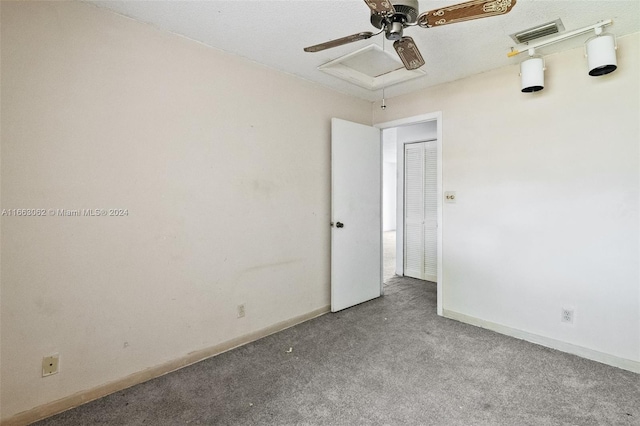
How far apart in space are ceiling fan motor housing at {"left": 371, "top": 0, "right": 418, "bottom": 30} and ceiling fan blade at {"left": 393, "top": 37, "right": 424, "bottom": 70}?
8 cm

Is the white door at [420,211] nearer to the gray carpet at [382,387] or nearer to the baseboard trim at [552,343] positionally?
the baseboard trim at [552,343]

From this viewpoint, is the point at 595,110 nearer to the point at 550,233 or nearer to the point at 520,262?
the point at 550,233

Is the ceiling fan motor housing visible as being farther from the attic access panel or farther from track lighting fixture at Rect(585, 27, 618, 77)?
track lighting fixture at Rect(585, 27, 618, 77)

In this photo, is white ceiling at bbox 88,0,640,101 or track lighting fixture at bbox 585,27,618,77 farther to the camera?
track lighting fixture at bbox 585,27,618,77

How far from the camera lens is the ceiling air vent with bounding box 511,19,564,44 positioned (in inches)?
83.3

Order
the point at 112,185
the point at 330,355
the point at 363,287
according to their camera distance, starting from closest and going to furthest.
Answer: the point at 112,185, the point at 330,355, the point at 363,287

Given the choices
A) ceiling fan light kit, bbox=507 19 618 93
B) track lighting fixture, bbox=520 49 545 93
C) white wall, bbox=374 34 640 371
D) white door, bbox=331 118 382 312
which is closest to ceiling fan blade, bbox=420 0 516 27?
ceiling fan light kit, bbox=507 19 618 93

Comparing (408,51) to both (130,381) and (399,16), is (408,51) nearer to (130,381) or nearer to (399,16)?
(399,16)

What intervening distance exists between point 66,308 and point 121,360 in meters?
Answer: 0.49

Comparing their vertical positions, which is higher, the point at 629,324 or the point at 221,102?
the point at 221,102

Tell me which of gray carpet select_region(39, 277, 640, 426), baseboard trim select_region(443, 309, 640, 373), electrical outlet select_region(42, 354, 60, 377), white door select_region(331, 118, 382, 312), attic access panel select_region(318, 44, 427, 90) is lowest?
gray carpet select_region(39, 277, 640, 426)

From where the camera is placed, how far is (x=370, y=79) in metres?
3.28

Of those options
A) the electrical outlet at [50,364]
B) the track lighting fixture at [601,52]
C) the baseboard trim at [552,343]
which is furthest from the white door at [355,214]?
the electrical outlet at [50,364]

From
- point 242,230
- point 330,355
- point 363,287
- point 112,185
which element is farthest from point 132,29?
point 363,287
